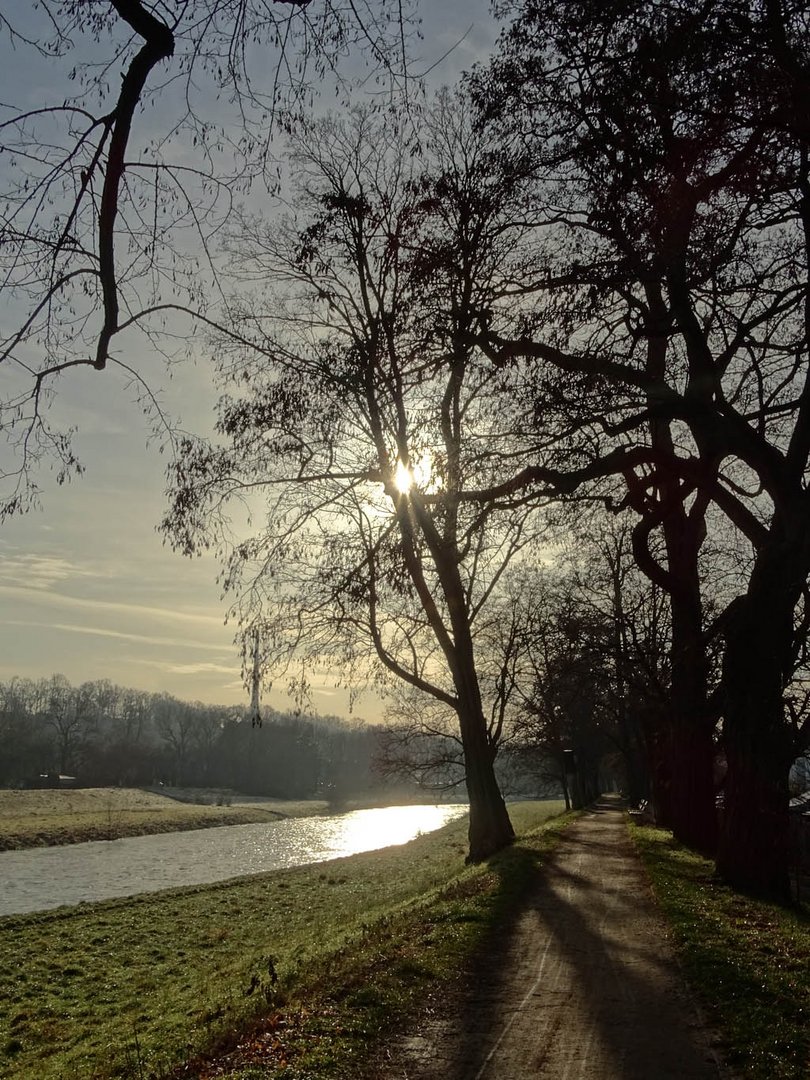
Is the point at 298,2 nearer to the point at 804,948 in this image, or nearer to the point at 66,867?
the point at 804,948

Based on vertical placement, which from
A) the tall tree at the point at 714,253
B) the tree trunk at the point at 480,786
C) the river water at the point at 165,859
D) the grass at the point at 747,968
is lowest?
the river water at the point at 165,859

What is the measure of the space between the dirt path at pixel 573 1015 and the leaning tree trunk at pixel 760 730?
1.74 metres

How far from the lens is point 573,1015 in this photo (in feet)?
20.4

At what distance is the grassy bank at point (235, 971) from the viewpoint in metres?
6.21

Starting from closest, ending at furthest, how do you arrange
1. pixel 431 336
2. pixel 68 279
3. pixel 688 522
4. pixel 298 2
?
pixel 298 2
pixel 68 279
pixel 431 336
pixel 688 522

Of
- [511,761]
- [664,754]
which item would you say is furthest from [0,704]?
[664,754]

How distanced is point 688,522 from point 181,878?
19.2m

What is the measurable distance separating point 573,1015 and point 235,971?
7600mm

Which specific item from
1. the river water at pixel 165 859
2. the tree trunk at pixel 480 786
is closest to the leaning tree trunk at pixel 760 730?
the tree trunk at pixel 480 786

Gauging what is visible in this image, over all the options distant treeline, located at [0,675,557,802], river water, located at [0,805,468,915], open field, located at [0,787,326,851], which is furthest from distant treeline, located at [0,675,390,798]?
river water, located at [0,805,468,915]

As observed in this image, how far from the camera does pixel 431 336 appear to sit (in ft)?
33.2

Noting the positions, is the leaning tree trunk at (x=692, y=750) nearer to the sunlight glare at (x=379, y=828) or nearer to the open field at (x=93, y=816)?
the sunlight glare at (x=379, y=828)

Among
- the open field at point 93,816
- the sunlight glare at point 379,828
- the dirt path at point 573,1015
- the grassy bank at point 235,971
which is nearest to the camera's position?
the dirt path at point 573,1015

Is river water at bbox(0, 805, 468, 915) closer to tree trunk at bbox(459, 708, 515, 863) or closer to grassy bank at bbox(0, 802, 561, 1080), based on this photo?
grassy bank at bbox(0, 802, 561, 1080)
